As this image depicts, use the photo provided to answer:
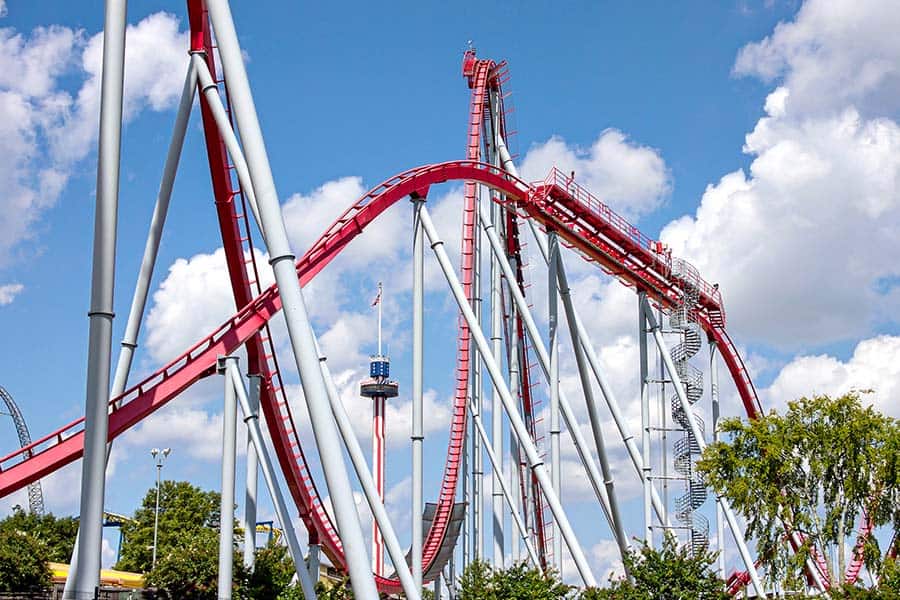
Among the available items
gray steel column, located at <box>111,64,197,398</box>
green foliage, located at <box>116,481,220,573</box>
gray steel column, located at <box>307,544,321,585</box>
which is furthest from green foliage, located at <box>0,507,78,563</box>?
gray steel column, located at <box>111,64,197,398</box>

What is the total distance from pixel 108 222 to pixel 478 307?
53.9 feet

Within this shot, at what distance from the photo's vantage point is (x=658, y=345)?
28156 mm

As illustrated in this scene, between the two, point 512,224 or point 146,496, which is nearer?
point 512,224

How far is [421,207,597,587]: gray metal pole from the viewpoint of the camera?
65.9ft

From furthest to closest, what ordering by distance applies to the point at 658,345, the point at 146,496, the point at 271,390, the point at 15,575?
the point at 146,496, the point at 15,575, the point at 658,345, the point at 271,390

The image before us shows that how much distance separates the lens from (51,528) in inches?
2082

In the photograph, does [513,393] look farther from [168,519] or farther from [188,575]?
[168,519]

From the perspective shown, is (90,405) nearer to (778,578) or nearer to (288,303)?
(288,303)

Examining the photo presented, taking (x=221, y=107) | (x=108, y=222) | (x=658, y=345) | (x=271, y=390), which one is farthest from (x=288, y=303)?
(x=658, y=345)

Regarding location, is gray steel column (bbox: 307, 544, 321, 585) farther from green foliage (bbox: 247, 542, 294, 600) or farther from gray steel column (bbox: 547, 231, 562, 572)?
gray steel column (bbox: 547, 231, 562, 572)

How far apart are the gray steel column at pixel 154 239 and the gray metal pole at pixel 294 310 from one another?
447cm

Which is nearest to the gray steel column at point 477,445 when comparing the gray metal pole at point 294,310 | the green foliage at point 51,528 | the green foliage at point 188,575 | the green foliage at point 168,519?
the green foliage at point 188,575

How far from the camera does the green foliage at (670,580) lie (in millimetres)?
19891

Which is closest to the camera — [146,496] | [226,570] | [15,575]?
[226,570]
